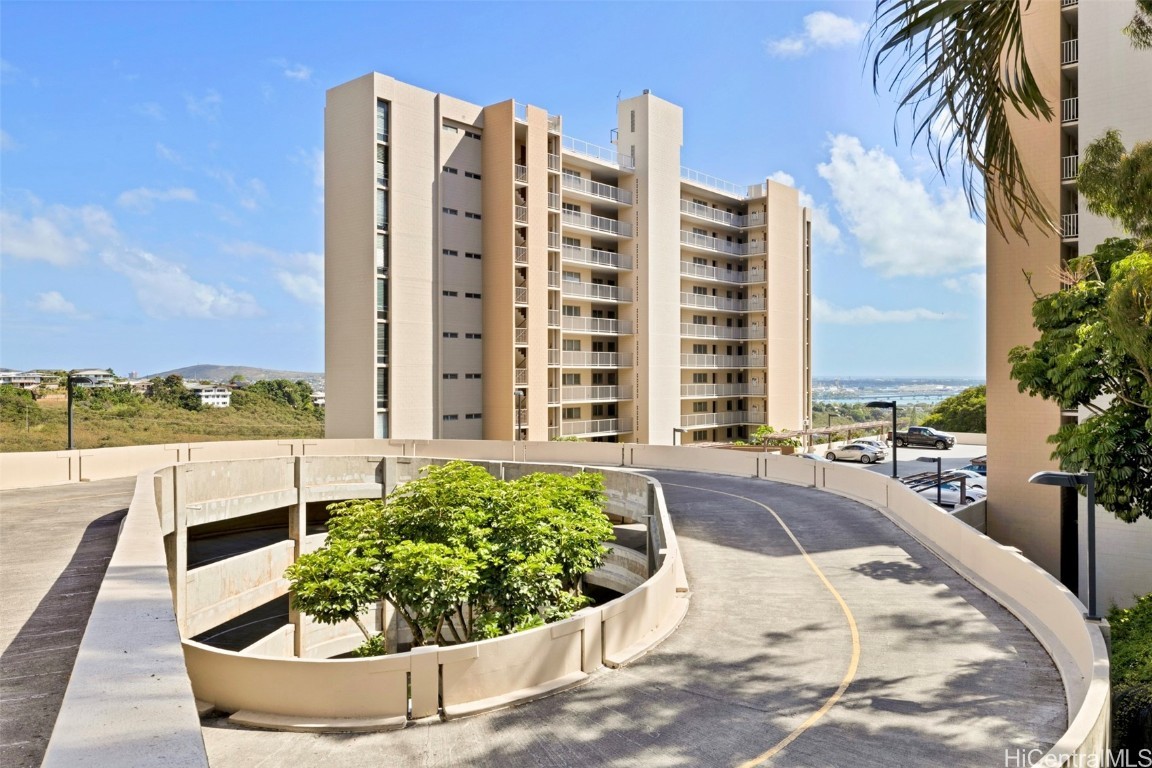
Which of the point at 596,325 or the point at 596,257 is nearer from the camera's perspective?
the point at 596,325

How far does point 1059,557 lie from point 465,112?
38055 mm

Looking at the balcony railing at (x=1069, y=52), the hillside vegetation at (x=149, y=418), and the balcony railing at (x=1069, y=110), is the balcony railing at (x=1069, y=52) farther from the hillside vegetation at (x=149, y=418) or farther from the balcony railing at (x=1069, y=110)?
the hillside vegetation at (x=149, y=418)

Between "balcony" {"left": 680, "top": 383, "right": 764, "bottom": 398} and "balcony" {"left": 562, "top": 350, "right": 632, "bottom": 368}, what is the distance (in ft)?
20.2

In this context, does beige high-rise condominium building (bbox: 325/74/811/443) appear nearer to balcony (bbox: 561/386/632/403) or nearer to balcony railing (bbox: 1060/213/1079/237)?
balcony (bbox: 561/386/632/403)

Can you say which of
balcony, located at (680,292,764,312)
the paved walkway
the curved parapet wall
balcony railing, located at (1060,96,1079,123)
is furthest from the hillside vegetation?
balcony railing, located at (1060,96,1079,123)

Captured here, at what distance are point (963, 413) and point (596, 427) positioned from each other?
4565 centimetres

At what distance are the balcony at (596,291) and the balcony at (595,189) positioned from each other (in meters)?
6.02

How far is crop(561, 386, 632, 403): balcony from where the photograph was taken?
48.7m

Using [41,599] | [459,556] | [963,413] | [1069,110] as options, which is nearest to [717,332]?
[1069,110]

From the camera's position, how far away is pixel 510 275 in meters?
44.0

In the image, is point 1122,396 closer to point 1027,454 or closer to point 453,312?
point 1027,454

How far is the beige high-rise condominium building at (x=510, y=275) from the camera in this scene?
133 ft

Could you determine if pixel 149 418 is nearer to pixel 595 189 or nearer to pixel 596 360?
pixel 596 360

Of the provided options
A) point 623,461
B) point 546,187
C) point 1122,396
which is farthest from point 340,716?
point 546,187
